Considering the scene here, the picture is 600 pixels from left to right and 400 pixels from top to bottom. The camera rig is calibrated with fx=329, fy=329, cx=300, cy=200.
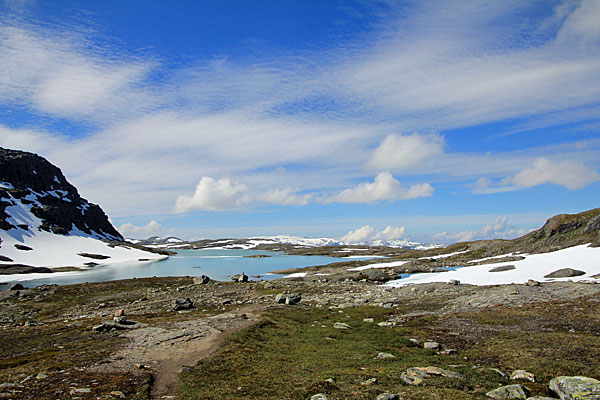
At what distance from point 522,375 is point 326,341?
555 inches

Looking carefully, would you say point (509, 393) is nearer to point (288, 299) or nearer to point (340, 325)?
point (340, 325)

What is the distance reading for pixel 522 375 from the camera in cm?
1722

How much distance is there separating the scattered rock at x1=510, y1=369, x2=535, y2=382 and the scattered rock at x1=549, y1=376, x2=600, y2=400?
7.30ft

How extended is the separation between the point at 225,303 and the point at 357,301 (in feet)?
64.2

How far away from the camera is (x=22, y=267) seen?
122 metres

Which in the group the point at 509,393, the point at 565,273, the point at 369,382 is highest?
the point at 565,273

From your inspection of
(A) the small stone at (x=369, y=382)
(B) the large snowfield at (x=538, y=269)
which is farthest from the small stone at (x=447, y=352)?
(B) the large snowfield at (x=538, y=269)

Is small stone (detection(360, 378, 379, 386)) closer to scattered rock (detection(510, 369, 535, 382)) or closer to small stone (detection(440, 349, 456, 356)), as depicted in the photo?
scattered rock (detection(510, 369, 535, 382))

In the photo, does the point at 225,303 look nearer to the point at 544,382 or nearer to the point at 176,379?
the point at 176,379

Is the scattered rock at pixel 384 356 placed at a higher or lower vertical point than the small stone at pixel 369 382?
lower

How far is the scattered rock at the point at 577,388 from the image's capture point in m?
13.0

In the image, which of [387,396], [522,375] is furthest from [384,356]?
[387,396]

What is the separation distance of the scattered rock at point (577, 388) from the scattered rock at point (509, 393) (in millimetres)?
1300

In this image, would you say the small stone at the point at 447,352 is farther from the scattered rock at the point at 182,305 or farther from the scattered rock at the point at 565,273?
the scattered rock at the point at 565,273
